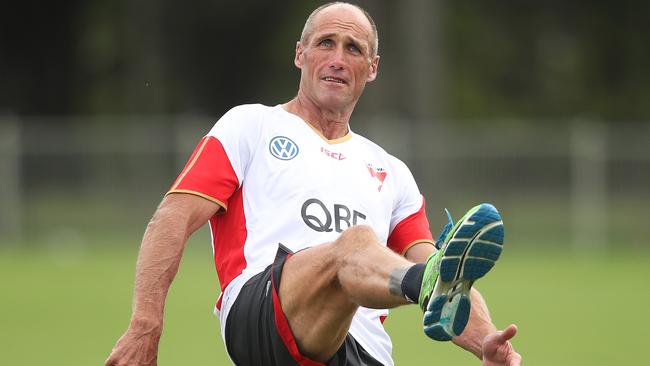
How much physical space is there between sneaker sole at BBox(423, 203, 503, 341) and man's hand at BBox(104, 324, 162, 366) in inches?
47.1

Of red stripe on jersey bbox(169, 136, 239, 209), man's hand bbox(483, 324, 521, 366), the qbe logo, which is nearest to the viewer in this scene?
man's hand bbox(483, 324, 521, 366)

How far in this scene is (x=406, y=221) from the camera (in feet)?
20.0

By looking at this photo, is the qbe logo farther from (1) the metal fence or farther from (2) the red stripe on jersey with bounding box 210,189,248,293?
(1) the metal fence

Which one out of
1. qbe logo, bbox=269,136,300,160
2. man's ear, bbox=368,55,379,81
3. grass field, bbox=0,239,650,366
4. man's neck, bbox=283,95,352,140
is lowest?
grass field, bbox=0,239,650,366

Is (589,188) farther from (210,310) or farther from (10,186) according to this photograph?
(210,310)

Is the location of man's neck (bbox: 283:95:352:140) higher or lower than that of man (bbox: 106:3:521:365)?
higher

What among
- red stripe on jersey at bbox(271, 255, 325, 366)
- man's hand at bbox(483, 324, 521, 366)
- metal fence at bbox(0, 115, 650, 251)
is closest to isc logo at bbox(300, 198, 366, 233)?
red stripe on jersey at bbox(271, 255, 325, 366)

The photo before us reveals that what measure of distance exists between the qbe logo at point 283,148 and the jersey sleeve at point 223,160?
0.30ft

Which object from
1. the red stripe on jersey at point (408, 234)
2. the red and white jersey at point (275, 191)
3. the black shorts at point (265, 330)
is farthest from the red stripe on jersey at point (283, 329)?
the red stripe on jersey at point (408, 234)

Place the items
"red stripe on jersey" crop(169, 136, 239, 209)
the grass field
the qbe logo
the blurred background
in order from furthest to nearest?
the blurred background → the grass field → the qbe logo → "red stripe on jersey" crop(169, 136, 239, 209)

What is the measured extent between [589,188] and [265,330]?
15.3 metres

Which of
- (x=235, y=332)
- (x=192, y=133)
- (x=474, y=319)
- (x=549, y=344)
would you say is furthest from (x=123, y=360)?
(x=192, y=133)

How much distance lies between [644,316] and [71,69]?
881 inches

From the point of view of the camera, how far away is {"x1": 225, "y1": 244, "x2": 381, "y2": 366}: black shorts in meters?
5.18
